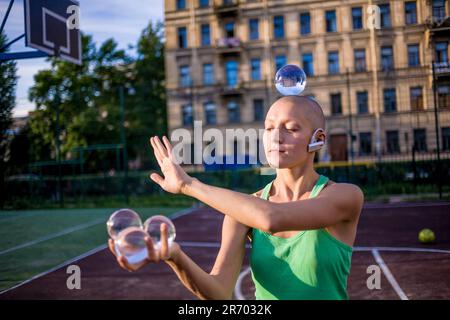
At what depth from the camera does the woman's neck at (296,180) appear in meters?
1.96

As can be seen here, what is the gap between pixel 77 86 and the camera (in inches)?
1243

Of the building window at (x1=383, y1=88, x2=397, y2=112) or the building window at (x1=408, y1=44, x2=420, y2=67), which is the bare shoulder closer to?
the building window at (x1=408, y1=44, x2=420, y2=67)

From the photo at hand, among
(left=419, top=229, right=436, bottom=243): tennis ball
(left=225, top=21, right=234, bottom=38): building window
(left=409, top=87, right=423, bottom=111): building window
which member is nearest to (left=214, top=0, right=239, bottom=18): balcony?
(left=225, top=21, right=234, bottom=38): building window

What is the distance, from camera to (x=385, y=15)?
4.18 metres

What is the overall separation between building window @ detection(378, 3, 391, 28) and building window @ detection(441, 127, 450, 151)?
52.0 inches

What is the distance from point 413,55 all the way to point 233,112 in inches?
946

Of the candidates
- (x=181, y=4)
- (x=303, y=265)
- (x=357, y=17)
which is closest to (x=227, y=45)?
(x=181, y=4)

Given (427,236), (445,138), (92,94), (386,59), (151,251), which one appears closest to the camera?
(151,251)

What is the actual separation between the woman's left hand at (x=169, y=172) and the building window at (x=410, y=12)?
3146mm

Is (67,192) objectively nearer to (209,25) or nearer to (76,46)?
(209,25)

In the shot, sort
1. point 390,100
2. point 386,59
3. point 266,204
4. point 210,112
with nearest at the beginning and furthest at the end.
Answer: point 266,204 → point 386,59 → point 390,100 → point 210,112

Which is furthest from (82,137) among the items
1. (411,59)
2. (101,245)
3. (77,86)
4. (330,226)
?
(330,226)

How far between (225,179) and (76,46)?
45.4 feet

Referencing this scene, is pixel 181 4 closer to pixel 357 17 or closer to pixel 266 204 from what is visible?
pixel 357 17
